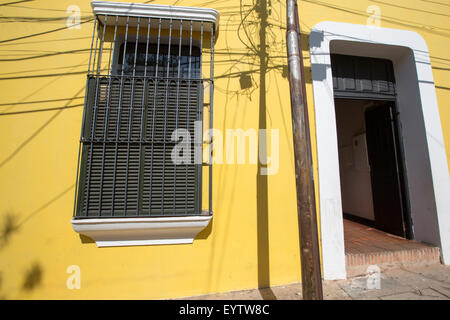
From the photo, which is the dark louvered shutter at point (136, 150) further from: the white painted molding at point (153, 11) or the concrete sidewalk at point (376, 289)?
the concrete sidewalk at point (376, 289)

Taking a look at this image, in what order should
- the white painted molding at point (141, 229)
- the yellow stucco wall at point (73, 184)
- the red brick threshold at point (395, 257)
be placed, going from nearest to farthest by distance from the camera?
the white painted molding at point (141, 229), the yellow stucco wall at point (73, 184), the red brick threshold at point (395, 257)

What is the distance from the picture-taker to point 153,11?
2672 millimetres

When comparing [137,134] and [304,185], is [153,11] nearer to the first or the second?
[137,134]

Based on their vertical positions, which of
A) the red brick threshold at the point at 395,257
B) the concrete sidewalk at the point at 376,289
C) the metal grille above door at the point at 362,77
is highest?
the metal grille above door at the point at 362,77

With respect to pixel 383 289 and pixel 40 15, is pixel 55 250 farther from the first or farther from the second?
pixel 383 289

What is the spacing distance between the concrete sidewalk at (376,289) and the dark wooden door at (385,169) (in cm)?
98

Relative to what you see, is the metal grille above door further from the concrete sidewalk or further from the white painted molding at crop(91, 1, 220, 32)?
the concrete sidewalk

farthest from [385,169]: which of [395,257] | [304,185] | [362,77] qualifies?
[304,185]

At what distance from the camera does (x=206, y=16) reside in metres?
2.72

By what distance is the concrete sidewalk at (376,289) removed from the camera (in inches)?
89.5

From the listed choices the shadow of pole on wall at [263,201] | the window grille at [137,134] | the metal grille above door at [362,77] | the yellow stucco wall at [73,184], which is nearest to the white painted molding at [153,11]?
the window grille at [137,134]

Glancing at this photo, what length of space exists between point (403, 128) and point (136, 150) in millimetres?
4455

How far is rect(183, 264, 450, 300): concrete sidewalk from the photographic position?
2273mm

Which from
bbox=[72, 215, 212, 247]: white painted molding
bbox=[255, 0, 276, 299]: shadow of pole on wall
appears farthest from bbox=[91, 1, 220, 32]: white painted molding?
bbox=[72, 215, 212, 247]: white painted molding
